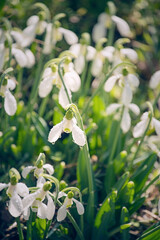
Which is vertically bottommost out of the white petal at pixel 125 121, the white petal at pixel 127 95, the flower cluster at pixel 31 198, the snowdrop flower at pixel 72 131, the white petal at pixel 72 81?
the white petal at pixel 125 121

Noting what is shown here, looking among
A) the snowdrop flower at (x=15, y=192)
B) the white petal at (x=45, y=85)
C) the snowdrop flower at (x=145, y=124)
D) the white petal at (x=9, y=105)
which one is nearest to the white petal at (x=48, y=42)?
the white petal at (x=45, y=85)

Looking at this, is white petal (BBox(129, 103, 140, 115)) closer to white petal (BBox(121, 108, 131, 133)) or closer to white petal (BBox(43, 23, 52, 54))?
white petal (BBox(121, 108, 131, 133))

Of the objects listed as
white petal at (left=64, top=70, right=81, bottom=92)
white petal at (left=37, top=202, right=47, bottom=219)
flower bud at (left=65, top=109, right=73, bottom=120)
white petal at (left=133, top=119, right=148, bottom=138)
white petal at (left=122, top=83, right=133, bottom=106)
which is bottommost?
white petal at (left=133, top=119, right=148, bottom=138)

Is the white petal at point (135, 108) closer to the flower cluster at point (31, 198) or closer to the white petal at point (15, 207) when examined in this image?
the flower cluster at point (31, 198)

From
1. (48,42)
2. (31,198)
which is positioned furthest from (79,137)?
(48,42)

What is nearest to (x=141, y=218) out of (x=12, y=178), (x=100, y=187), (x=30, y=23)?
(x=100, y=187)

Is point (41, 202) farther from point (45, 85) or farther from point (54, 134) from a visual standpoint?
point (45, 85)

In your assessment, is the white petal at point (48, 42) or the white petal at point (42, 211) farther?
the white petal at point (48, 42)

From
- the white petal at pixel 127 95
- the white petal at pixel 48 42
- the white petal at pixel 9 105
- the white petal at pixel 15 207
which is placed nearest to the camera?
the white petal at pixel 15 207

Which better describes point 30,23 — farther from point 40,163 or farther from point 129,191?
point 129,191

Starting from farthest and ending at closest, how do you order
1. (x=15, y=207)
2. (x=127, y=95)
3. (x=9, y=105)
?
(x=127, y=95), (x=9, y=105), (x=15, y=207)

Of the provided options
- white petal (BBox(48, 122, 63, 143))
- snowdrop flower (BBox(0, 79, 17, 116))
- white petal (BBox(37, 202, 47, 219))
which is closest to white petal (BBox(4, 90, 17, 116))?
snowdrop flower (BBox(0, 79, 17, 116))
